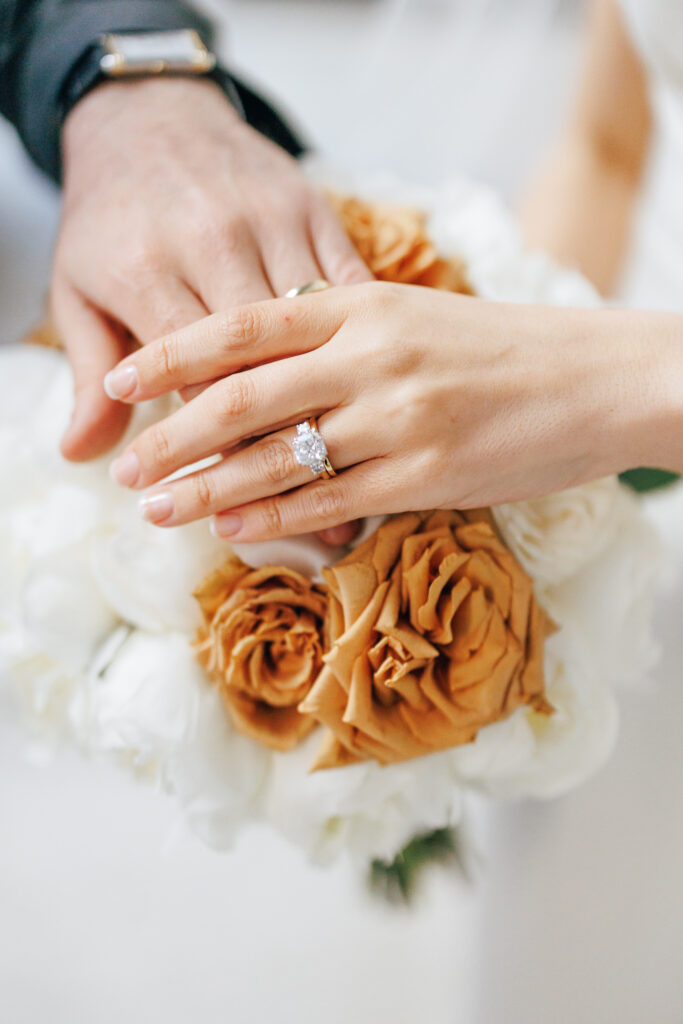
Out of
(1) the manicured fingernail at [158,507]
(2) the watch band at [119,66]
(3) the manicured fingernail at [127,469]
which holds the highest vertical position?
(2) the watch band at [119,66]

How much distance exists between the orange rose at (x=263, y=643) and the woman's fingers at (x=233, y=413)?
0.08 metres

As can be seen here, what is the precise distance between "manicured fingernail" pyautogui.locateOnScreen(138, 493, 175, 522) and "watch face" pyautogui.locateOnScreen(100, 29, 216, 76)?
0.45 metres

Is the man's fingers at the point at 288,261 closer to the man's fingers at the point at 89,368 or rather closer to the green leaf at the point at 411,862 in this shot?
the man's fingers at the point at 89,368

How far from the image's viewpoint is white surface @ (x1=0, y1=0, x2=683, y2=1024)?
0.59 meters

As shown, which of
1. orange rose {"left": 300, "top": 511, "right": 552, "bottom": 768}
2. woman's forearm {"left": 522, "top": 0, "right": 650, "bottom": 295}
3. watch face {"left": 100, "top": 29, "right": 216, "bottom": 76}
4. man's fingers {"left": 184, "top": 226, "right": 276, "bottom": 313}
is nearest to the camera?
orange rose {"left": 300, "top": 511, "right": 552, "bottom": 768}

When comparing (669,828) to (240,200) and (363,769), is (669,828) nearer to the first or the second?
(363,769)

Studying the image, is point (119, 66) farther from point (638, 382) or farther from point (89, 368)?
point (638, 382)

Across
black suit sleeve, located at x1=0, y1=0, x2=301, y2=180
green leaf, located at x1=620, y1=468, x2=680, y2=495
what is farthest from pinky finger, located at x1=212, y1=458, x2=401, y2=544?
black suit sleeve, located at x1=0, y1=0, x2=301, y2=180

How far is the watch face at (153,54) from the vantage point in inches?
26.8

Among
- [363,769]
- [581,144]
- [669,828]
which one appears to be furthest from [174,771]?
[581,144]

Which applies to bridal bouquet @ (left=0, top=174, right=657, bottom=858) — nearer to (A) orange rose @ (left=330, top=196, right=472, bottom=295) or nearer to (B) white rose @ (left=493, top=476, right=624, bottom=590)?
(B) white rose @ (left=493, top=476, right=624, bottom=590)

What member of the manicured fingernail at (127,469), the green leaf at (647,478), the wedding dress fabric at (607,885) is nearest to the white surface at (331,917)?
the wedding dress fabric at (607,885)

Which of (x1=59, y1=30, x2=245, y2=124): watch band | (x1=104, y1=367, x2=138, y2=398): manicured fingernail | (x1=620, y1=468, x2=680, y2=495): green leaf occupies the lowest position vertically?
(x1=620, y1=468, x2=680, y2=495): green leaf

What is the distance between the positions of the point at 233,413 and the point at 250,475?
0.14 feet
